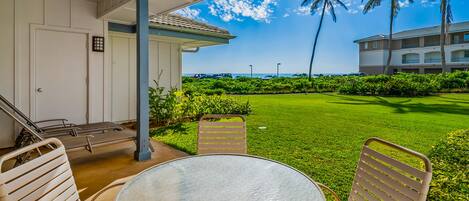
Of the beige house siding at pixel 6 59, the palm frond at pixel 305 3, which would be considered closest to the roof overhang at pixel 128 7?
the beige house siding at pixel 6 59

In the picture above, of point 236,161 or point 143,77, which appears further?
point 143,77

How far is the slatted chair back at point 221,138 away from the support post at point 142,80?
1.78 metres

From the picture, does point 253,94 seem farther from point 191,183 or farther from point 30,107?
point 191,183

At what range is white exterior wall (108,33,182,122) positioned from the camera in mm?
7289

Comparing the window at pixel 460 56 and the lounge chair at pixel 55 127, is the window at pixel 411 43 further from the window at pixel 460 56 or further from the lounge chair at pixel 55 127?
the lounge chair at pixel 55 127

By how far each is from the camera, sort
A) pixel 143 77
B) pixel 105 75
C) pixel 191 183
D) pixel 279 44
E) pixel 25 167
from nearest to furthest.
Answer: pixel 25 167 → pixel 191 183 → pixel 143 77 → pixel 105 75 → pixel 279 44

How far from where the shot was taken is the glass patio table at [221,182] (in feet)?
5.31

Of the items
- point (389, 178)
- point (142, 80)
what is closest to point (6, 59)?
point (142, 80)

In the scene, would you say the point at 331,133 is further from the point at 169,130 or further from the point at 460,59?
the point at 460,59

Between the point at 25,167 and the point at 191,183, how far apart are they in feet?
2.93

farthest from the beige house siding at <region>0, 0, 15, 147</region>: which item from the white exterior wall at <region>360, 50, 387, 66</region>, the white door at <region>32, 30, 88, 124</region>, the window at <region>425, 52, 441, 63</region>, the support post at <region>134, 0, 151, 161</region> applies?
the window at <region>425, 52, 441, 63</region>

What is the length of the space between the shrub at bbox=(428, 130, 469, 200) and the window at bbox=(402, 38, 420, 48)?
3367 cm

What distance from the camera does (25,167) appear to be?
56.4 inches

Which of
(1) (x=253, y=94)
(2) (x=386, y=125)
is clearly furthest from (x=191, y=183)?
(1) (x=253, y=94)
